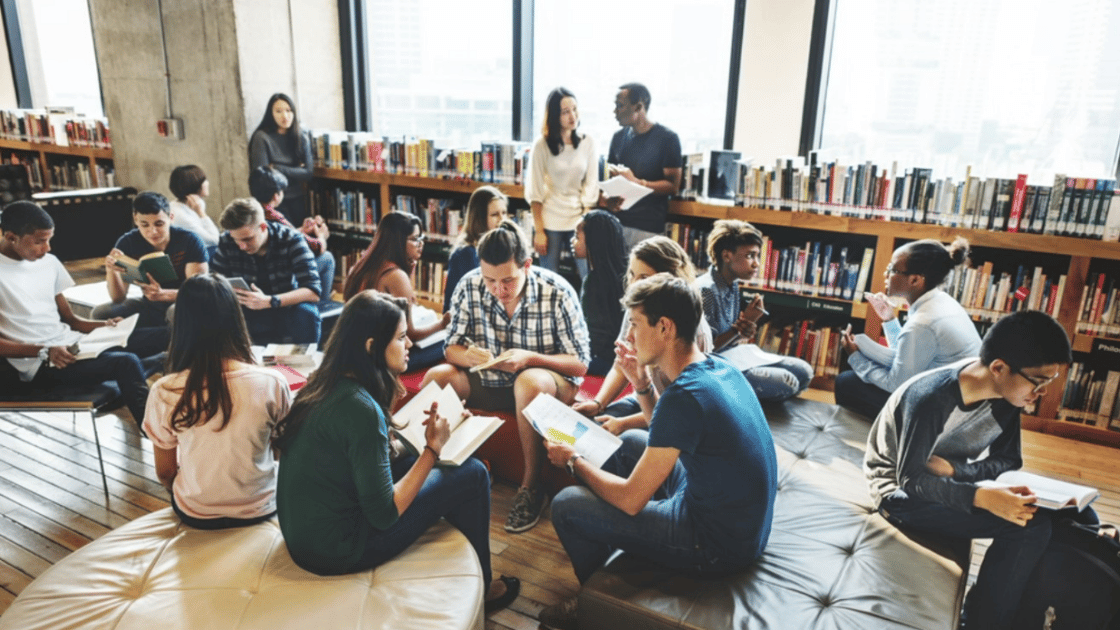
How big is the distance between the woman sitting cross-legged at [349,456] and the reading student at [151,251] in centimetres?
224

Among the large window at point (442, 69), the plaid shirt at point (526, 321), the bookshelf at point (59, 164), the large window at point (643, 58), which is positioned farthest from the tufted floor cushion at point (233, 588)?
the bookshelf at point (59, 164)

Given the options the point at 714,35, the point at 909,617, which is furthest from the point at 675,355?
the point at 714,35

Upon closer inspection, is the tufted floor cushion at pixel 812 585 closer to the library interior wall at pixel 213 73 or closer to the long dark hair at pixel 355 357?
the long dark hair at pixel 355 357

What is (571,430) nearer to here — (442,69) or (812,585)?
(812,585)

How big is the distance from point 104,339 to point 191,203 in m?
1.87

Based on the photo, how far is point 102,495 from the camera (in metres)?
3.20

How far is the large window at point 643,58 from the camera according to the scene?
5.10m

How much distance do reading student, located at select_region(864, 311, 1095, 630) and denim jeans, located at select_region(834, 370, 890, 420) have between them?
93 cm

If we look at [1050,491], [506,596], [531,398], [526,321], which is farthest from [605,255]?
[1050,491]

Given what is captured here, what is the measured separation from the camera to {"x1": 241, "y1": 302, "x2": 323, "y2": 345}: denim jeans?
12.8 ft

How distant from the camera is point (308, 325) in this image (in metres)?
4.02

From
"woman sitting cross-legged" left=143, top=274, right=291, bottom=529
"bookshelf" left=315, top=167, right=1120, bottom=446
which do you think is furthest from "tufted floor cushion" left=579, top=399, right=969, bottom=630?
"bookshelf" left=315, top=167, right=1120, bottom=446

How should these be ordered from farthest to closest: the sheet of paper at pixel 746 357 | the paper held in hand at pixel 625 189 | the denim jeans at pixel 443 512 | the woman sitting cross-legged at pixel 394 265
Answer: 1. the paper held in hand at pixel 625 189
2. the woman sitting cross-legged at pixel 394 265
3. the sheet of paper at pixel 746 357
4. the denim jeans at pixel 443 512

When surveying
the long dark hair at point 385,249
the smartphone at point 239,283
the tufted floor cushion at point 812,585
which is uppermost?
the long dark hair at point 385,249
